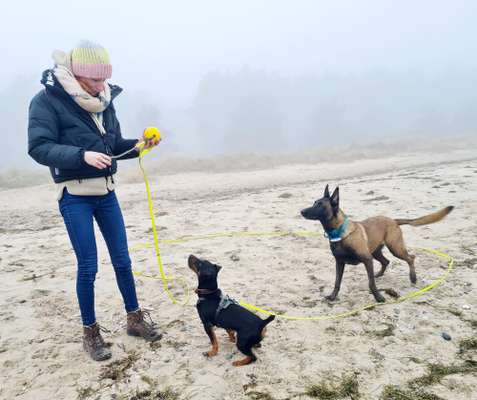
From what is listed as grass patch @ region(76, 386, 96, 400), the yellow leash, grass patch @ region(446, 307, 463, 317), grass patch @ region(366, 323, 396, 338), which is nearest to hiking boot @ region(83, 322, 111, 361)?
grass patch @ region(76, 386, 96, 400)

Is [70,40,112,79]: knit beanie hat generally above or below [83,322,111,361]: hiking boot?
above

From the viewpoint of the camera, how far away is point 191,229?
294 inches

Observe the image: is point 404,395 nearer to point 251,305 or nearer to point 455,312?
point 455,312

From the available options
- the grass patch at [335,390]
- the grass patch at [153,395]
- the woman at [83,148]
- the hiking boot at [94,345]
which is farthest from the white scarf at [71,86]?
the grass patch at [335,390]

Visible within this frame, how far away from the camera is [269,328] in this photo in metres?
3.61

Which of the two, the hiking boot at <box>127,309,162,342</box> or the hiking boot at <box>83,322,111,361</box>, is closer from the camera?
the hiking boot at <box>83,322,111,361</box>

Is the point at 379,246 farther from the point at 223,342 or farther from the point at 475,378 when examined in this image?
the point at 223,342

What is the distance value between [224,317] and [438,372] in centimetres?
176

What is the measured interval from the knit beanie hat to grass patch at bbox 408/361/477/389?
11.4 ft

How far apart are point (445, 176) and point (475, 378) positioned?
9.62 m

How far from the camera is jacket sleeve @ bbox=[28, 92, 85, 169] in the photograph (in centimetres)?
265

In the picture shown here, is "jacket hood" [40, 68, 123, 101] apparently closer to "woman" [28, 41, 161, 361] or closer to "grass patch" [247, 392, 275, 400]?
"woman" [28, 41, 161, 361]

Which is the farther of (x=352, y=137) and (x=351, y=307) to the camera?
(x=352, y=137)

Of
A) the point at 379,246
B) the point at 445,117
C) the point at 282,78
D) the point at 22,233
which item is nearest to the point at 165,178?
the point at 22,233
